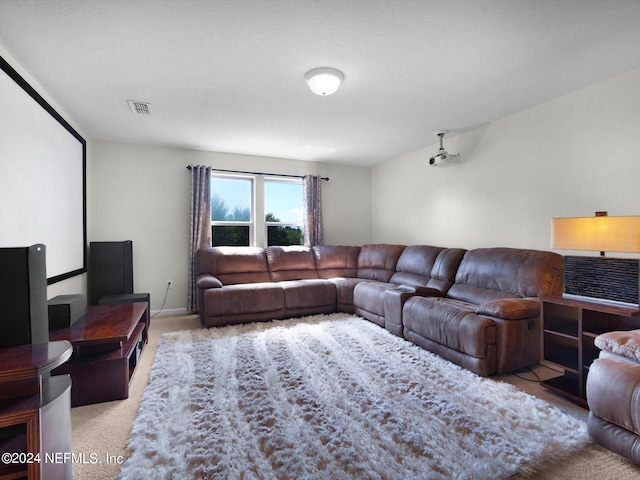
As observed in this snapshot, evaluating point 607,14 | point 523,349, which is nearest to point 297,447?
point 523,349

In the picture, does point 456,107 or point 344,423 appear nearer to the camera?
point 344,423

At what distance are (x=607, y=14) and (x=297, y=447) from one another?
10.1 ft

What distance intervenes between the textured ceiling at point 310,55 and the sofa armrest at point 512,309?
1887 mm

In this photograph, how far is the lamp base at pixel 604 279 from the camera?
6.20 ft

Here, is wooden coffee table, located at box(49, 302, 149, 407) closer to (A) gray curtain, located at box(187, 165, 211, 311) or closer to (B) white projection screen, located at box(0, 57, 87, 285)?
(B) white projection screen, located at box(0, 57, 87, 285)

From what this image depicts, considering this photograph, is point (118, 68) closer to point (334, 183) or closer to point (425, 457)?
point (425, 457)

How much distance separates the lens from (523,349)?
2480mm

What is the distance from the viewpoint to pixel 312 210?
534 centimetres

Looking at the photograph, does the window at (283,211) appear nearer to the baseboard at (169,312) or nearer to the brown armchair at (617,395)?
the baseboard at (169,312)

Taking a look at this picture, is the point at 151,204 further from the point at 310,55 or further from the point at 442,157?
the point at 442,157

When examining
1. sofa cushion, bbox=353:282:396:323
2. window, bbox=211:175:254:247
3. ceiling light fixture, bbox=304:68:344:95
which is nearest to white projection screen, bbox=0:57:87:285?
window, bbox=211:175:254:247

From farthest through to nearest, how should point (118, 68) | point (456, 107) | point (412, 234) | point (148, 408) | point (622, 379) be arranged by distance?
1. point (412, 234)
2. point (456, 107)
3. point (118, 68)
4. point (148, 408)
5. point (622, 379)

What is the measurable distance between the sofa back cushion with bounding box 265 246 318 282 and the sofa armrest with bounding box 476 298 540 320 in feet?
9.27

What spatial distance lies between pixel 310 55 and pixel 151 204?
3.42m
